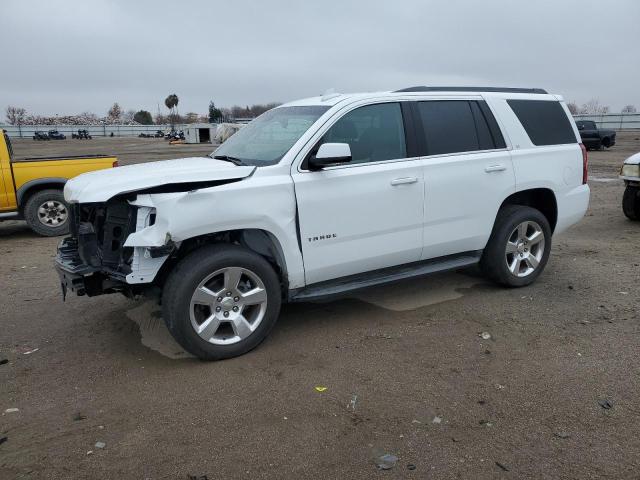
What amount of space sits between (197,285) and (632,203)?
7.93m

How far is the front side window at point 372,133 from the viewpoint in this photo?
4508 millimetres

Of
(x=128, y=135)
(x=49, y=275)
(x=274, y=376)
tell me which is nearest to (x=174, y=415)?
(x=274, y=376)

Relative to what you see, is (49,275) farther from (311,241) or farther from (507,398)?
(507,398)

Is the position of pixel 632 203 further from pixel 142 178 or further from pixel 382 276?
pixel 142 178

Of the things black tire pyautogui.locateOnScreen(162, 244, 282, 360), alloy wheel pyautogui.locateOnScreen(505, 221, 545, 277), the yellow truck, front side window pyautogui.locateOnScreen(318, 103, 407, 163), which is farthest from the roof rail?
the yellow truck

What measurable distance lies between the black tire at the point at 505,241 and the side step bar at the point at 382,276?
0.46 feet

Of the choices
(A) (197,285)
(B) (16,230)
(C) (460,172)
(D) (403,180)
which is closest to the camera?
(A) (197,285)

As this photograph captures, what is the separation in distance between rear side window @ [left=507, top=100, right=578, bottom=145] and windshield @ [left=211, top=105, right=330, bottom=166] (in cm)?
220

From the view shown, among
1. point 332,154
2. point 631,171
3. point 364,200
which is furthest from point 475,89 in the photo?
point 631,171

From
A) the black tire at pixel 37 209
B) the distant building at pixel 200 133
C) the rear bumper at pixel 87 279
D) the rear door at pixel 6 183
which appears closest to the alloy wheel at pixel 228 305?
the rear bumper at pixel 87 279

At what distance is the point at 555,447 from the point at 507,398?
538 millimetres

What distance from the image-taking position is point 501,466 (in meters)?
2.80

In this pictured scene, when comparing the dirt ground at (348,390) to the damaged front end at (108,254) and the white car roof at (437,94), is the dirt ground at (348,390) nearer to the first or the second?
the damaged front end at (108,254)

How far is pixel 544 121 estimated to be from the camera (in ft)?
18.4
